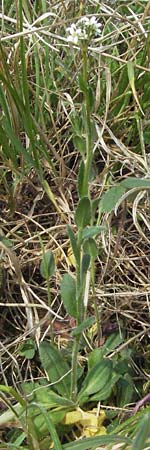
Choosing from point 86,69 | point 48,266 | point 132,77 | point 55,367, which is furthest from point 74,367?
point 132,77

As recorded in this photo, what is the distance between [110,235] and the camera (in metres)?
1.17

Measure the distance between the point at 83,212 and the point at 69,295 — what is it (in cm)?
15

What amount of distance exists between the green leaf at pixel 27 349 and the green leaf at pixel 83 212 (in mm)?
269

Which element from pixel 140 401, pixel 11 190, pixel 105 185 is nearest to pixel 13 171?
pixel 11 190

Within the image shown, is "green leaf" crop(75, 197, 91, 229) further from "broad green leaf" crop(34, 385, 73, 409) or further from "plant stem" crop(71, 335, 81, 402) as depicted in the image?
"broad green leaf" crop(34, 385, 73, 409)

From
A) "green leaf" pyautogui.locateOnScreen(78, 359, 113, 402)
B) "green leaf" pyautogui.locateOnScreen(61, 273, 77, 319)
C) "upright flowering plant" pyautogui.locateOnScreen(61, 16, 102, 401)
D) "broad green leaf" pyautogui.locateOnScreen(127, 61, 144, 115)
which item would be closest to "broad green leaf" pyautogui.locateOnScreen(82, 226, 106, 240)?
"upright flowering plant" pyautogui.locateOnScreen(61, 16, 102, 401)

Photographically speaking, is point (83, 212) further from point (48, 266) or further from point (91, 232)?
point (48, 266)

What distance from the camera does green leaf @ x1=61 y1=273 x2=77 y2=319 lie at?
3.22 feet

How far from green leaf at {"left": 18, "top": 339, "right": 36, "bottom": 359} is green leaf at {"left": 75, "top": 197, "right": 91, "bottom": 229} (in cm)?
27

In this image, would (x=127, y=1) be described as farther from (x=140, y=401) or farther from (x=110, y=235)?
(x=140, y=401)

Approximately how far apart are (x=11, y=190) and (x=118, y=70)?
1.00ft

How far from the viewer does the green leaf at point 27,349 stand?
1092 millimetres

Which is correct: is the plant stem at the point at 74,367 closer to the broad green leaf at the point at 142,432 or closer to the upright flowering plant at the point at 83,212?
the upright flowering plant at the point at 83,212

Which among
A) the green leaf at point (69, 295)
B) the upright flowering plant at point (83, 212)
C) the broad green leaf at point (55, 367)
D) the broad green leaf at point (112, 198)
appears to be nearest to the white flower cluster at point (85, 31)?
the upright flowering plant at point (83, 212)
